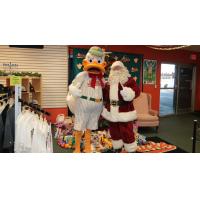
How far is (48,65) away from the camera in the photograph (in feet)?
18.2

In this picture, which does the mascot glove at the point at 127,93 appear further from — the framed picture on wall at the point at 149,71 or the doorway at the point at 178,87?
the doorway at the point at 178,87

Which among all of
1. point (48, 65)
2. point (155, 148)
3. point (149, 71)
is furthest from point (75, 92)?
point (149, 71)

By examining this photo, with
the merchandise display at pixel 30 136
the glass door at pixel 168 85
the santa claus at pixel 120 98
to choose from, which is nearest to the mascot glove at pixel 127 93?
the santa claus at pixel 120 98

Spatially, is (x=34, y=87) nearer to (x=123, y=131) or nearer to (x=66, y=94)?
(x=66, y=94)

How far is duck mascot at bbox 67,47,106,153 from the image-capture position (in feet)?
7.89

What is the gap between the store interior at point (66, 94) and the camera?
247 cm

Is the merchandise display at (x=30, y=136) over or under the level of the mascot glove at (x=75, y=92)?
under

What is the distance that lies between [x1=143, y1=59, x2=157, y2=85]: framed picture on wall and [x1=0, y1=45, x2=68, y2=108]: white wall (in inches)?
96.4

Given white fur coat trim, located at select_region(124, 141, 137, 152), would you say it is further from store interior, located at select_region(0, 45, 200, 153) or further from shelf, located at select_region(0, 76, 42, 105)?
shelf, located at select_region(0, 76, 42, 105)

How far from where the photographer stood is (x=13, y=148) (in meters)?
2.42

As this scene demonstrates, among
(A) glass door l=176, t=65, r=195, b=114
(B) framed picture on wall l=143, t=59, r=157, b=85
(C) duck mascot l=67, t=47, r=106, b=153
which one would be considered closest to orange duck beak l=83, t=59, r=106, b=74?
(C) duck mascot l=67, t=47, r=106, b=153

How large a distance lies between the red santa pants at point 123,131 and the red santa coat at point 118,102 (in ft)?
0.35

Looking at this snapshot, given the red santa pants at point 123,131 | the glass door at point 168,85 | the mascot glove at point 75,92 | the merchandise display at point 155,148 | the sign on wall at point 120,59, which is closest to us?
the mascot glove at point 75,92

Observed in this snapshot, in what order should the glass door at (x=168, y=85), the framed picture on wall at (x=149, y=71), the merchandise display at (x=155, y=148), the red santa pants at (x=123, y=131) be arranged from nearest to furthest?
1. the red santa pants at (x=123, y=131)
2. the merchandise display at (x=155, y=148)
3. the framed picture on wall at (x=149, y=71)
4. the glass door at (x=168, y=85)
